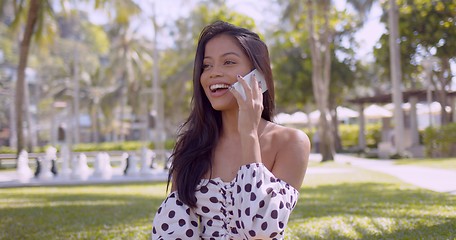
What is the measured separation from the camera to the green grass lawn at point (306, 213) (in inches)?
248

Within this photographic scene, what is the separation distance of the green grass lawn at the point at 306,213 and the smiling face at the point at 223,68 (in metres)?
3.78

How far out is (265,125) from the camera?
93.4 inches

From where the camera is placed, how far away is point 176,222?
2301mm

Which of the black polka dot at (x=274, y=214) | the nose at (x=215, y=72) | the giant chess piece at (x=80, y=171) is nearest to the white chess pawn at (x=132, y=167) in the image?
the giant chess piece at (x=80, y=171)

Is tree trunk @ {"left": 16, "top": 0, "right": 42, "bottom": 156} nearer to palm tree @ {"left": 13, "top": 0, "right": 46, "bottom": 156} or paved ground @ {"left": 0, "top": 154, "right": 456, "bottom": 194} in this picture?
palm tree @ {"left": 13, "top": 0, "right": 46, "bottom": 156}

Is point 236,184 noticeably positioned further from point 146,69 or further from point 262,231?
point 146,69

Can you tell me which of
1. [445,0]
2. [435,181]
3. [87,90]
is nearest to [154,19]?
[445,0]

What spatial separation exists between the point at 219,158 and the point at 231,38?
0.51m

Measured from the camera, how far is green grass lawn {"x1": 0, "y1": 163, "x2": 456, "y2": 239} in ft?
20.7

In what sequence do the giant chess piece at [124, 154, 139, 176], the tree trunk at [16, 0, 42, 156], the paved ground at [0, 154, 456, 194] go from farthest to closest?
the tree trunk at [16, 0, 42, 156] < the giant chess piece at [124, 154, 139, 176] < the paved ground at [0, 154, 456, 194]

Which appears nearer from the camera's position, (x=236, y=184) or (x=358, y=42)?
(x=236, y=184)

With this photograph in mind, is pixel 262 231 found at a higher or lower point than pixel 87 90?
lower

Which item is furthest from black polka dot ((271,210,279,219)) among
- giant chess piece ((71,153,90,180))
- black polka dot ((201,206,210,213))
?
giant chess piece ((71,153,90,180))

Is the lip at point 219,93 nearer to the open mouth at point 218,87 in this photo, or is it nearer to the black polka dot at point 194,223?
the open mouth at point 218,87
